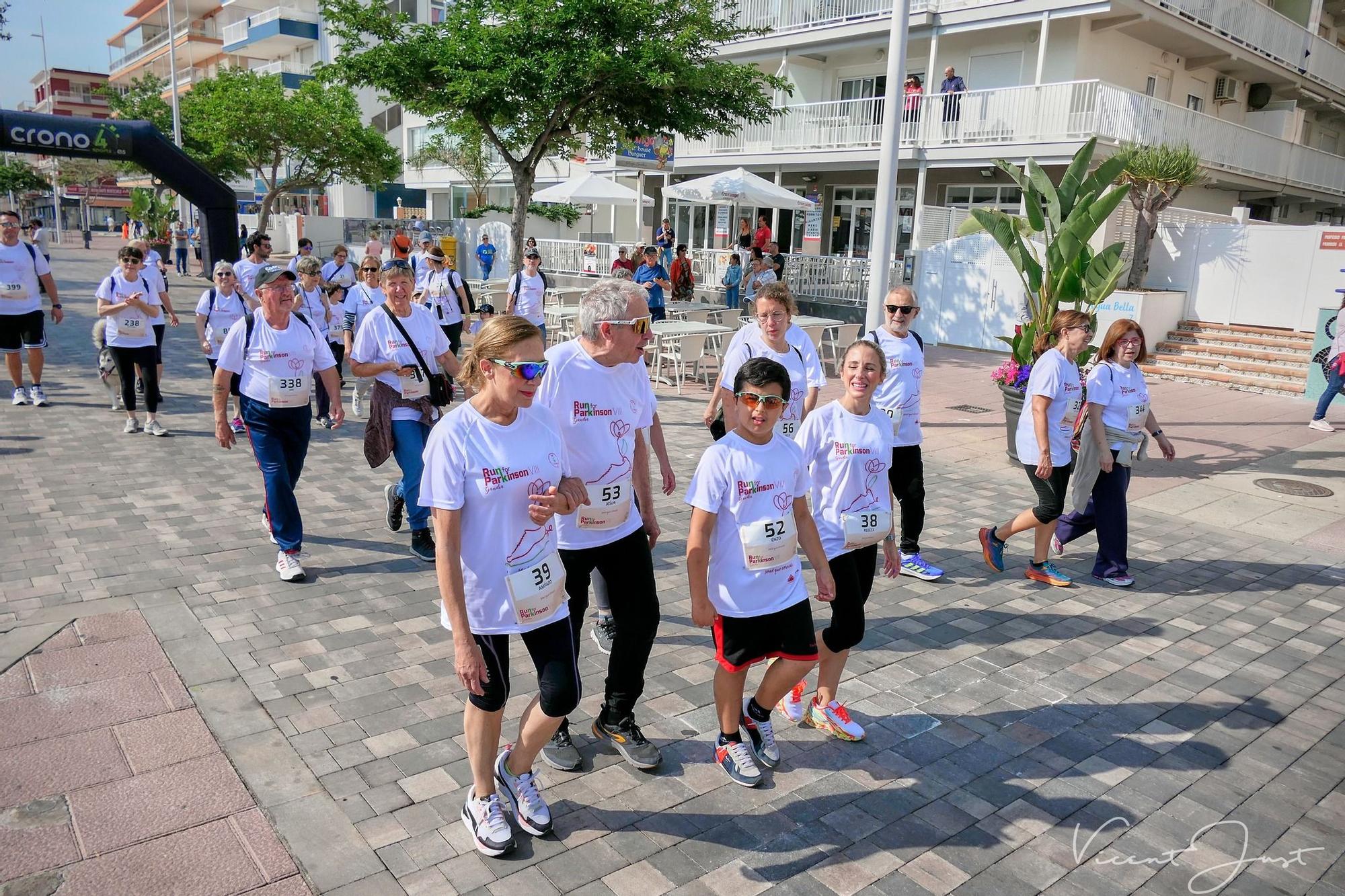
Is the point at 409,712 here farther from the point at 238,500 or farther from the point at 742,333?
the point at 238,500

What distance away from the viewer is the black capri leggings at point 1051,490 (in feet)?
20.1

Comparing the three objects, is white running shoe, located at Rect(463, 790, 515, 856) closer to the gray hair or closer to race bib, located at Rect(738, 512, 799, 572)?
race bib, located at Rect(738, 512, 799, 572)

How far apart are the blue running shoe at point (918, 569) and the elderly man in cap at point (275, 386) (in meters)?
3.93

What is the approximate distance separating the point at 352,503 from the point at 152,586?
2.00m

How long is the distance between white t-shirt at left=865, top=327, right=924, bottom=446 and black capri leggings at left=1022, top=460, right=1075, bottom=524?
2.72 ft

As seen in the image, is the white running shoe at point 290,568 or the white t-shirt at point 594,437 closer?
the white t-shirt at point 594,437

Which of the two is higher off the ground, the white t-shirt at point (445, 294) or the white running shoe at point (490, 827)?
the white t-shirt at point (445, 294)

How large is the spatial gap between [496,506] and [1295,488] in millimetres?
9275

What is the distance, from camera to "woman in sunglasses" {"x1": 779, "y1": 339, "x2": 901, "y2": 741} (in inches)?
162

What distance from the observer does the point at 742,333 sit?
18.9 feet

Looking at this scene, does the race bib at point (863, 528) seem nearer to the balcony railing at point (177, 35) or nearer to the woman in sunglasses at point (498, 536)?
the woman in sunglasses at point (498, 536)

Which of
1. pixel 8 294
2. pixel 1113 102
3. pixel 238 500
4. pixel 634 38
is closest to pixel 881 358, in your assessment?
pixel 238 500

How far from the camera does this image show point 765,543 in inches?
138

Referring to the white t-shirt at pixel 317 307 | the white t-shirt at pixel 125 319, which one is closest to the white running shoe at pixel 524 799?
the white t-shirt at pixel 317 307
